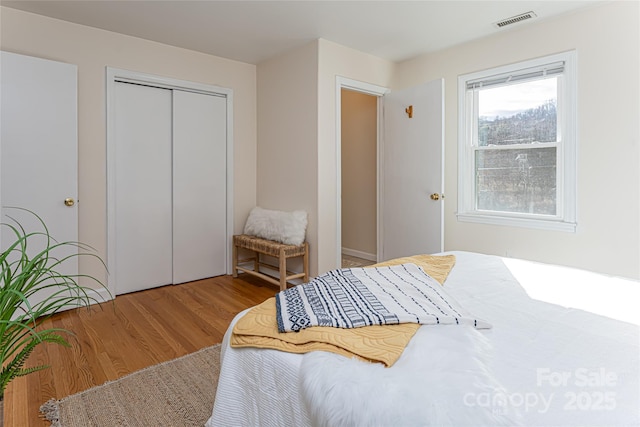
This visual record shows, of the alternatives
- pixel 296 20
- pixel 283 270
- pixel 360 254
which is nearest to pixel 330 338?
pixel 283 270

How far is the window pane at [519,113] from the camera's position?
10.2 ft

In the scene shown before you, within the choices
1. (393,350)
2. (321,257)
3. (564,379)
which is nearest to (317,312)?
(393,350)

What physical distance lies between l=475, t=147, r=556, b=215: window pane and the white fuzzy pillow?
1.78m

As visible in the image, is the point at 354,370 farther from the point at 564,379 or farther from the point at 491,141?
the point at 491,141

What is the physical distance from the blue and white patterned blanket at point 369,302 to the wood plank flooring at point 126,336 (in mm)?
1306

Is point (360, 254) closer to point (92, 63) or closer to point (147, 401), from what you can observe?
point (147, 401)

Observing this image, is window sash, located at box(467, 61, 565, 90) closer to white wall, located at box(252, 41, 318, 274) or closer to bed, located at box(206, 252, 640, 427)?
white wall, located at box(252, 41, 318, 274)

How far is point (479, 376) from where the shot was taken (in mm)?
871

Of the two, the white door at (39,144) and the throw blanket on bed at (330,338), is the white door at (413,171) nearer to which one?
the throw blanket on bed at (330,338)

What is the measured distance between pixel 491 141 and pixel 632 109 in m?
1.05

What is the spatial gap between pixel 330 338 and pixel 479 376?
405mm

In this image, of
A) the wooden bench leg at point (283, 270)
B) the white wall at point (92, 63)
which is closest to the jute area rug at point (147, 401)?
the wooden bench leg at point (283, 270)

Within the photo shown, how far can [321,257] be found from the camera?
3.57 m

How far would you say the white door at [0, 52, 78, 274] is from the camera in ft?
8.79
